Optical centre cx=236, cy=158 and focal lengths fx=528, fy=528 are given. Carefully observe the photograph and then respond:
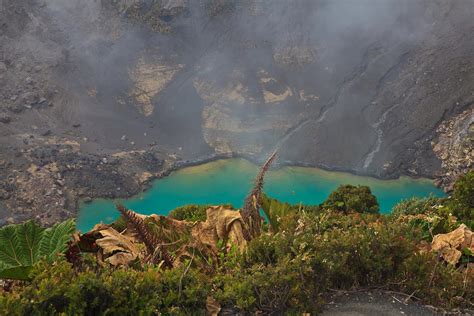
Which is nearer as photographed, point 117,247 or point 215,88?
point 117,247

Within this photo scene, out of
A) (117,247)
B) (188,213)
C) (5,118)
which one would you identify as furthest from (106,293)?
(5,118)

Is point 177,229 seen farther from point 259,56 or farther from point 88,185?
point 259,56

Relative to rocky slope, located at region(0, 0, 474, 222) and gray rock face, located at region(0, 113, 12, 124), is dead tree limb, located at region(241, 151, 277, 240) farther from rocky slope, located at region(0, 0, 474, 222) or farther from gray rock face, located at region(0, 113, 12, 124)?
gray rock face, located at region(0, 113, 12, 124)

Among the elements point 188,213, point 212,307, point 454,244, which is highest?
point 188,213

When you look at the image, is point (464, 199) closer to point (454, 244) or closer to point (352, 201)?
point (352, 201)

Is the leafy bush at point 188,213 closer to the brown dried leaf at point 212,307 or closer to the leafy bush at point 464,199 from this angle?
the leafy bush at point 464,199

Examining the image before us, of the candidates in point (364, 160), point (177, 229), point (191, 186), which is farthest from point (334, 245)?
point (364, 160)
